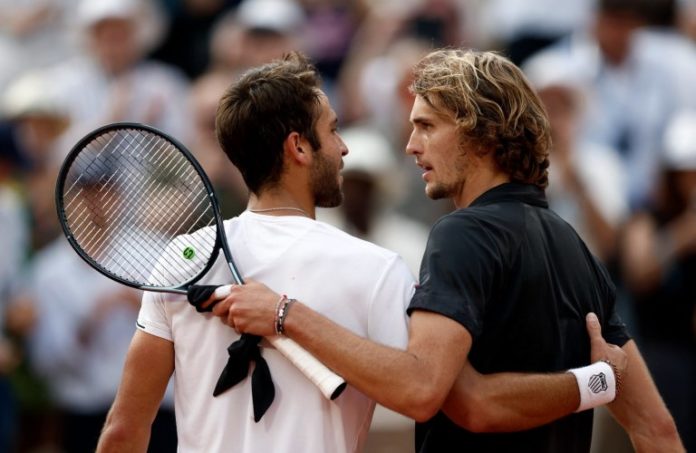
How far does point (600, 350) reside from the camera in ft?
13.2

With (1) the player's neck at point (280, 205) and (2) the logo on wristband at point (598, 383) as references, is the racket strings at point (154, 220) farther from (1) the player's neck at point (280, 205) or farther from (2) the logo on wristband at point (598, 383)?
(2) the logo on wristband at point (598, 383)

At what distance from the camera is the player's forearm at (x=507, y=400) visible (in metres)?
3.81

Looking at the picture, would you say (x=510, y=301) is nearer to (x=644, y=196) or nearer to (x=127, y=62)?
(x=644, y=196)

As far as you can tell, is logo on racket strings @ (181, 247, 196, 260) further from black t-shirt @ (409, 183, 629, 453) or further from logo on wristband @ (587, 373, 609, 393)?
logo on wristband @ (587, 373, 609, 393)

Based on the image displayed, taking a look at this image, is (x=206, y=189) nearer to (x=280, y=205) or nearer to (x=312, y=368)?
(x=280, y=205)

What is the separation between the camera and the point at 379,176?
26.2 feet

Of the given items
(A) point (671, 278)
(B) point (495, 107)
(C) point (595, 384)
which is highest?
(B) point (495, 107)

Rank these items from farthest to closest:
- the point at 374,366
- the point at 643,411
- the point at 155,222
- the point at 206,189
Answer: the point at 155,222, the point at 643,411, the point at 206,189, the point at 374,366

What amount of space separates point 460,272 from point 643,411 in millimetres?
896

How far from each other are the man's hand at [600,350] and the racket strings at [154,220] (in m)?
1.16

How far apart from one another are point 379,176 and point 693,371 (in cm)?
215

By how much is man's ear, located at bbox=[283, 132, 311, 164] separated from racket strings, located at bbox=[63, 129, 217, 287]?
30 centimetres

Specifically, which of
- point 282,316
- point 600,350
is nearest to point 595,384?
point 600,350

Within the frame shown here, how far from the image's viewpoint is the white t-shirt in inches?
154
